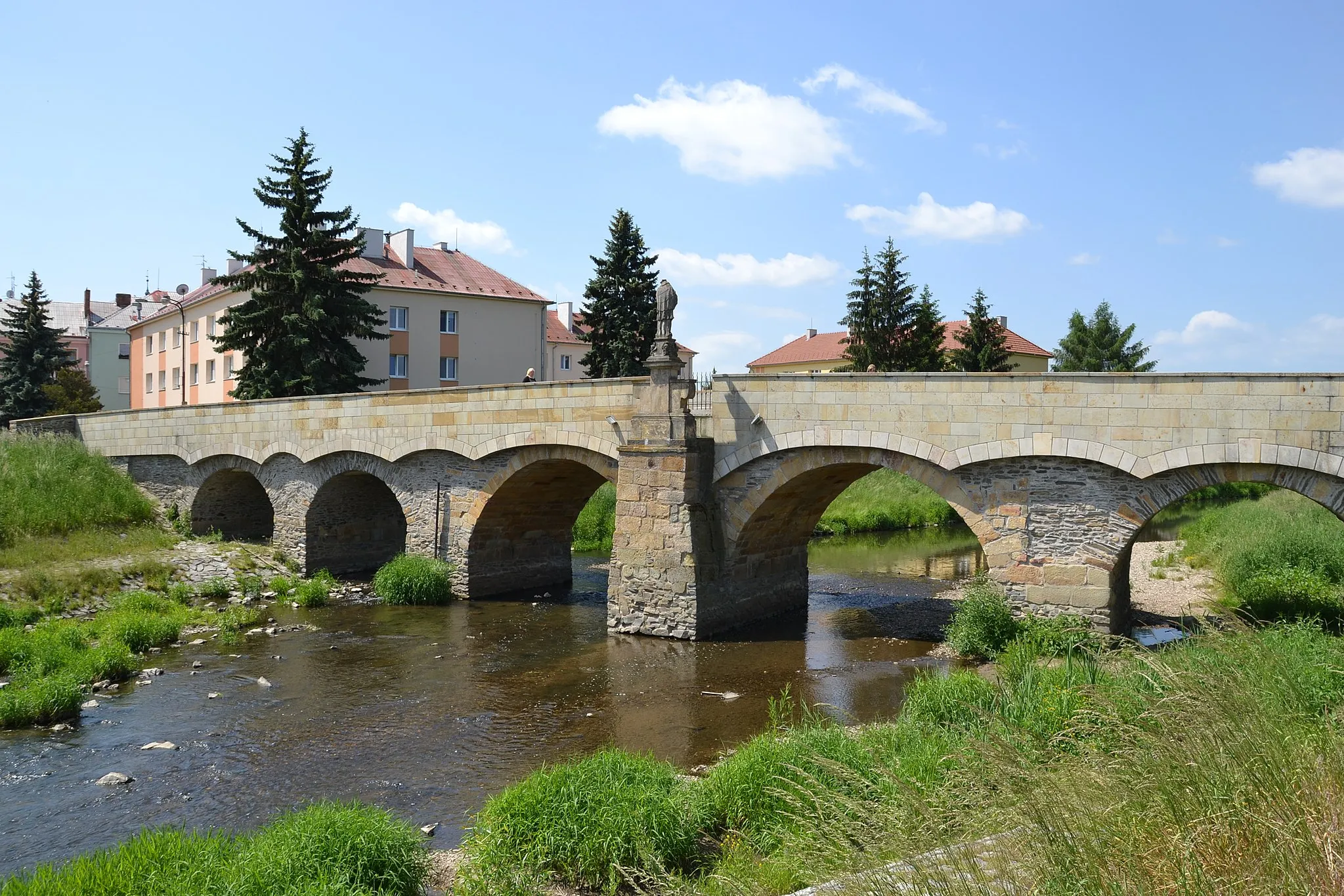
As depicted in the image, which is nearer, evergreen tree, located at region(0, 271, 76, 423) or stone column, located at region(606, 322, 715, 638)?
stone column, located at region(606, 322, 715, 638)

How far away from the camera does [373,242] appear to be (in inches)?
1324

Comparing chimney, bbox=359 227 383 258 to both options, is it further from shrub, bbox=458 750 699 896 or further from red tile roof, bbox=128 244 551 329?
shrub, bbox=458 750 699 896

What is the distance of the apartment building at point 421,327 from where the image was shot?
32250mm

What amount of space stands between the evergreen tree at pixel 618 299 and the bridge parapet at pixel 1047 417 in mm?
15550

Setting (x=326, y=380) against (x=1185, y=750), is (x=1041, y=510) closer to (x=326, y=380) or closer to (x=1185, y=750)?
(x=1185, y=750)

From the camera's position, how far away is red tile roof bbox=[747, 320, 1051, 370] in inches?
2012

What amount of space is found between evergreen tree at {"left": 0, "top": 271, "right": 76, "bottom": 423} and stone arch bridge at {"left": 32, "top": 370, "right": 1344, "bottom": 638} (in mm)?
20056

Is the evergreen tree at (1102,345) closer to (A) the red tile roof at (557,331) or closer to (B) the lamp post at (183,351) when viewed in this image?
(A) the red tile roof at (557,331)

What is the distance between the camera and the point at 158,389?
1585 inches

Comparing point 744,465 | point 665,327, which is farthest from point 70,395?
point 744,465

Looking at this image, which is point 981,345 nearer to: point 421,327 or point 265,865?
point 421,327

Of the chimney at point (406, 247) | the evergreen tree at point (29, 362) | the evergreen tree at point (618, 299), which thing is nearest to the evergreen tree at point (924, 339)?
the evergreen tree at point (618, 299)

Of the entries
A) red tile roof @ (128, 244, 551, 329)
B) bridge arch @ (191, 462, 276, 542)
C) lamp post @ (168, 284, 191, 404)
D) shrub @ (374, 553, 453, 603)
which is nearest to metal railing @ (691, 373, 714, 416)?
shrub @ (374, 553, 453, 603)

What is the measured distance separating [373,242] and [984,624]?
26.6m
